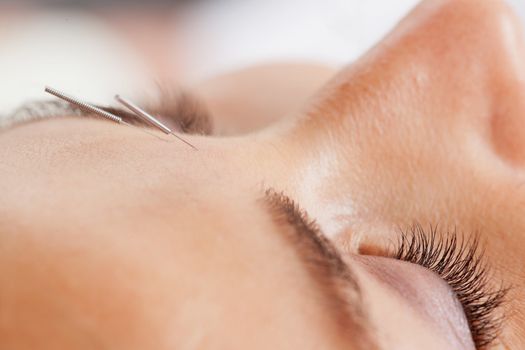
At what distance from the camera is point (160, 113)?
0.66 metres

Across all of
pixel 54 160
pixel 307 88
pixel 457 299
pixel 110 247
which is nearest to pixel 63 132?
pixel 54 160

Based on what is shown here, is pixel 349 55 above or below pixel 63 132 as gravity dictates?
above

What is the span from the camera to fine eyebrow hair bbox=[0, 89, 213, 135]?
1.77 feet

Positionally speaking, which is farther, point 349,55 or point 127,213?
point 349,55

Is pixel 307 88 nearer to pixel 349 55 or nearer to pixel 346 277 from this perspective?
pixel 349 55

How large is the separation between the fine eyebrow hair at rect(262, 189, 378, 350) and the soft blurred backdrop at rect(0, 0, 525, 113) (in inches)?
30.3

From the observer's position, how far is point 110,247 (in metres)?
0.32

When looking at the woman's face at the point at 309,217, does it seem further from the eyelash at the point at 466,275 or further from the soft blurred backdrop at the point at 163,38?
the soft blurred backdrop at the point at 163,38

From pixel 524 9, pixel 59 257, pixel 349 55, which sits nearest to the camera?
pixel 59 257

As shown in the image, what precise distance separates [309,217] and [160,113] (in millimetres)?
274

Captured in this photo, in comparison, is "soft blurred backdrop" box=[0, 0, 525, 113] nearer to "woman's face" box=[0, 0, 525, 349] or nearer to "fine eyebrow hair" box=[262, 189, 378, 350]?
"woman's face" box=[0, 0, 525, 349]

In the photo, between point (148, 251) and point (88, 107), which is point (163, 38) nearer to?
point (88, 107)

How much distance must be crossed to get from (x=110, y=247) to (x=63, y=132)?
7.1 inches

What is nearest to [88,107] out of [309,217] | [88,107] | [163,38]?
[88,107]
